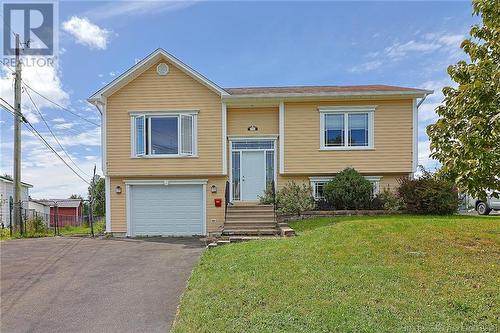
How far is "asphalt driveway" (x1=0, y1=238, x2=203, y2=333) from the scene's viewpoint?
5715mm

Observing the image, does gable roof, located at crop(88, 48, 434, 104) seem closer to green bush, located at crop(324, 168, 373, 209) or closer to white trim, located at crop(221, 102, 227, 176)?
white trim, located at crop(221, 102, 227, 176)

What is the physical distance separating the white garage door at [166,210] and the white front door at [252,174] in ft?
6.13

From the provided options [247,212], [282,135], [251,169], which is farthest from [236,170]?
[247,212]

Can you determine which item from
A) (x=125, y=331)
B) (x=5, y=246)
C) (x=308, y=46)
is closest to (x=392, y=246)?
(x=125, y=331)

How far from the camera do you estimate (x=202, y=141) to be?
1516cm

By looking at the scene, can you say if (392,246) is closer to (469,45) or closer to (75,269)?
(469,45)

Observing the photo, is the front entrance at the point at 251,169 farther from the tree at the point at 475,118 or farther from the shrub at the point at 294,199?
the tree at the point at 475,118

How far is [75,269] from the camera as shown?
8773 millimetres

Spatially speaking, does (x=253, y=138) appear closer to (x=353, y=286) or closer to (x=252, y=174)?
(x=252, y=174)

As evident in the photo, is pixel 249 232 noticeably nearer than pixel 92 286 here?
No

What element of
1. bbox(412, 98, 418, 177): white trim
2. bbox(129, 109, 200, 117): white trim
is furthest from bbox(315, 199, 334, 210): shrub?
bbox(129, 109, 200, 117): white trim

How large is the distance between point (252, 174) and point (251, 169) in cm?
22

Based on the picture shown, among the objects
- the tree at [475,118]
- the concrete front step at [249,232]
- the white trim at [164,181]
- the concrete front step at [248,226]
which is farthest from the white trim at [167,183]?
the tree at [475,118]

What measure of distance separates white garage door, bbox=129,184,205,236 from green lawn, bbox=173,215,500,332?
6547 mm
